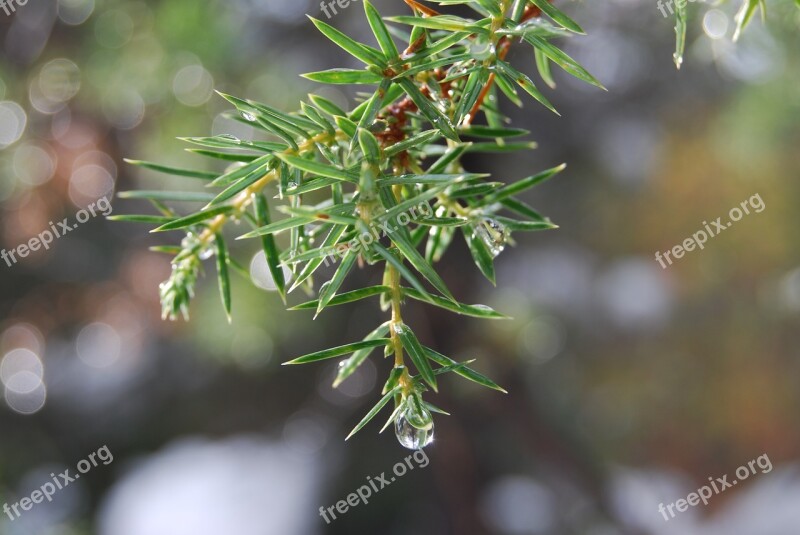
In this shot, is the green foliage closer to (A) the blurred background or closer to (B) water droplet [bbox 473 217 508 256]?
(B) water droplet [bbox 473 217 508 256]

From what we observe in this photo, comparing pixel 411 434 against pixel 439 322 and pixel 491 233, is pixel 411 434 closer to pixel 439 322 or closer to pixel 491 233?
pixel 491 233

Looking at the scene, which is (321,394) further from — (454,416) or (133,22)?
(133,22)

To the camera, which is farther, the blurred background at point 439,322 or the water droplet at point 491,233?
the blurred background at point 439,322

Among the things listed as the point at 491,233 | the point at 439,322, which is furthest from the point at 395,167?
the point at 439,322

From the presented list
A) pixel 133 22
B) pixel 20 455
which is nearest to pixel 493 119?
pixel 133 22

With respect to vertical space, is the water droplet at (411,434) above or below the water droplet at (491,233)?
below

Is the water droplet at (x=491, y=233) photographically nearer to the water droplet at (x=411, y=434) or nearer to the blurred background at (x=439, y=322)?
the water droplet at (x=411, y=434)

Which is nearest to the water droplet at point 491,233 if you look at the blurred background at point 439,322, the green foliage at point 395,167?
the green foliage at point 395,167
